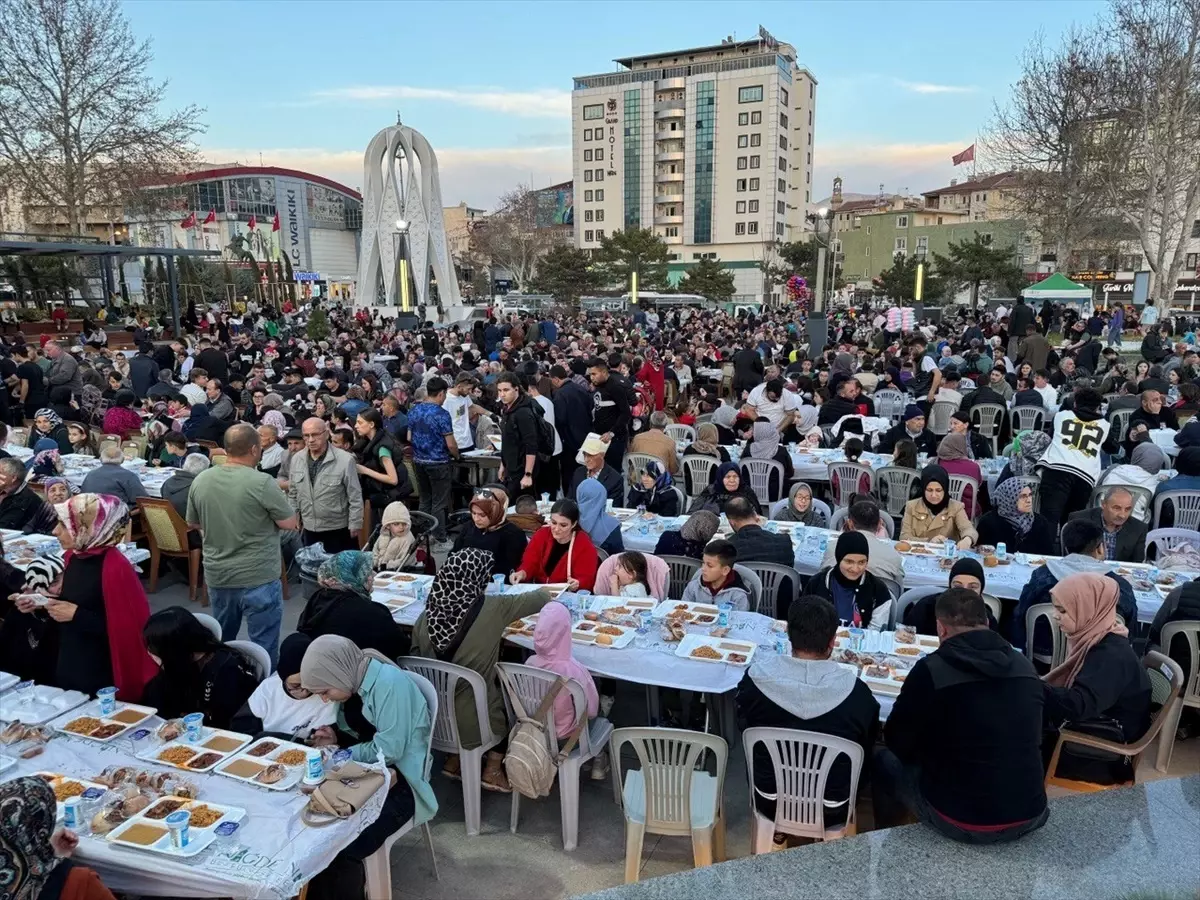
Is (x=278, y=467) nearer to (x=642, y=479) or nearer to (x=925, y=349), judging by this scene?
(x=642, y=479)

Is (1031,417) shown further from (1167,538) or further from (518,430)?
(518,430)

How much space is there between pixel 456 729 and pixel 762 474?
4.86 m

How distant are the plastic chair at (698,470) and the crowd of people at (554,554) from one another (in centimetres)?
2

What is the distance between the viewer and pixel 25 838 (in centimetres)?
221

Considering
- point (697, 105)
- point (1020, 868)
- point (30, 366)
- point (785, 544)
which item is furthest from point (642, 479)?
point (697, 105)

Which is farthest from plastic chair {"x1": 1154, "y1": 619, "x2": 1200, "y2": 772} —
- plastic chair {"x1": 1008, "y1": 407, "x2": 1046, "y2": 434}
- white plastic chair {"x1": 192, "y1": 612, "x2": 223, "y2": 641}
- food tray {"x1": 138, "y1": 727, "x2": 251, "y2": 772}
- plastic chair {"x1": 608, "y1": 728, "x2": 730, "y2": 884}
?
plastic chair {"x1": 1008, "y1": 407, "x2": 1046, "y2": 434}

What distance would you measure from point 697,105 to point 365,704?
72578 mm

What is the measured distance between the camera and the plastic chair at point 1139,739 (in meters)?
3.47

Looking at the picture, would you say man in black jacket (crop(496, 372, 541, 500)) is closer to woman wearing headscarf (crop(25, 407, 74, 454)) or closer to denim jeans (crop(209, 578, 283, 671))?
denim jeans (crop(209, 578, 283, 671))

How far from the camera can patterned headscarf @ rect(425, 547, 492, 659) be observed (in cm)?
389

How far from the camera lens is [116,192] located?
27.3m

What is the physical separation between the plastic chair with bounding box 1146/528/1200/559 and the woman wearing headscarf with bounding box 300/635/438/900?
16.9 ft

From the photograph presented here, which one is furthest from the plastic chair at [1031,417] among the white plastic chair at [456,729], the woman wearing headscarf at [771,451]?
the white plastic chair at [456,729]

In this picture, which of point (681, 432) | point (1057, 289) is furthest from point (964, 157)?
point (681, 432)
